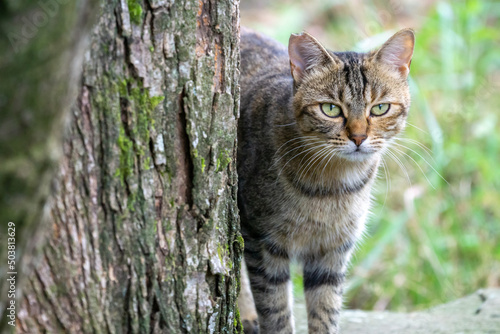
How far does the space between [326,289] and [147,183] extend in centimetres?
153

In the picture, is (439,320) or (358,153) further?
(439,320)

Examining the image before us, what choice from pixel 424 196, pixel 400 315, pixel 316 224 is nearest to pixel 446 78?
pixel 424 196

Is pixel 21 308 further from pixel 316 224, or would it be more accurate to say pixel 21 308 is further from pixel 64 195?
pixel 316 224

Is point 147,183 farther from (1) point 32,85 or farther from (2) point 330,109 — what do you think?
(2) point 330,109

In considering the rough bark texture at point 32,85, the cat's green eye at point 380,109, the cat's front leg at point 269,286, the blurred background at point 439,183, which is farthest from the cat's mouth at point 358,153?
the rough bark texture at point 32,85

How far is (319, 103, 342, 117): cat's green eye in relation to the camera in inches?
109

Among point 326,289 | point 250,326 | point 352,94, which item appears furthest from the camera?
point 250,326

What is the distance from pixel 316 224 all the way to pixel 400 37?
1055 millimetres

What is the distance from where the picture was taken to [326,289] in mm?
3088

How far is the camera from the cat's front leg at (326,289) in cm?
304

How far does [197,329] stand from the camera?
216 centimetres

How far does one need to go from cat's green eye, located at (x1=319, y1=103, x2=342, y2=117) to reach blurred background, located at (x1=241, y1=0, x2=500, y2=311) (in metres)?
1.44

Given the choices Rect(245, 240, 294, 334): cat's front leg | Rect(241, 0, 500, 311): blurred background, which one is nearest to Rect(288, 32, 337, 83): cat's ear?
Rect(245, 240, 294, 334): cat's front leg

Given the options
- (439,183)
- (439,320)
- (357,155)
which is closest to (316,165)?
(357,155)
